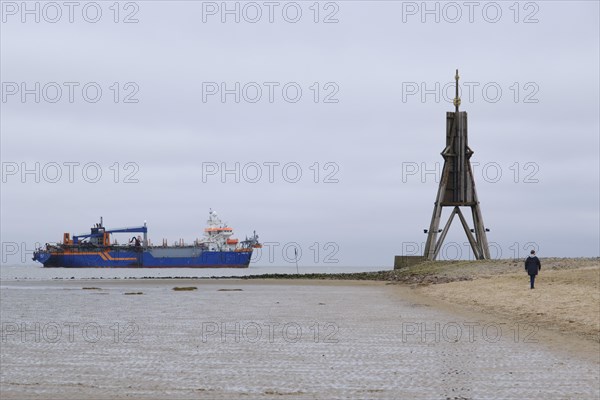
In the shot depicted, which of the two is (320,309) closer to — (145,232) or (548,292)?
(548,292)

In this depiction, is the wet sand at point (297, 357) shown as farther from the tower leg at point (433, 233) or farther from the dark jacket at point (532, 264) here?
the tower leg at point (433, 233)

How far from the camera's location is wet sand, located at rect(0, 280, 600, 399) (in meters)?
11.8

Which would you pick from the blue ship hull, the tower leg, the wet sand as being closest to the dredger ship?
the blue ship hull

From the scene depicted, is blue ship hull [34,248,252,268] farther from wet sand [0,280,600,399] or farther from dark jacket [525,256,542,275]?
dark jacket [525,256,542,275]

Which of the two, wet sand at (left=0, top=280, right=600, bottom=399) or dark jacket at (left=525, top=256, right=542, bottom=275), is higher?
dark jacket at (left=525, top=256, right=542, bottom=275)

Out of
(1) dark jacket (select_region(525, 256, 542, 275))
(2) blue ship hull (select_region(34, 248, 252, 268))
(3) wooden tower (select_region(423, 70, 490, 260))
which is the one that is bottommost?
(2) blue ship hull (select_region(34, 248, 252, 268))

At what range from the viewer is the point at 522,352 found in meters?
15.8

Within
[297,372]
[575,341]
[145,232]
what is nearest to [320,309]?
[575,341]

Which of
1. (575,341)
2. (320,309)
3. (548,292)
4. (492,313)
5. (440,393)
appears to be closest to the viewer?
(440,393)

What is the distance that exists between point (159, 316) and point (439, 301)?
12173mm

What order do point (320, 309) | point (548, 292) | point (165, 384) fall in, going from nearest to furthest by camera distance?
point (165, 384)
point (548, 292)
point (320, 309)

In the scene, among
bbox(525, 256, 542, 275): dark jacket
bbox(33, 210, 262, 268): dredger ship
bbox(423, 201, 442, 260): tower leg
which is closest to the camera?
bbox(525, 256, 542, 275): dark jacket

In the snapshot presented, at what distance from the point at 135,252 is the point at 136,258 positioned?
4.16 feet

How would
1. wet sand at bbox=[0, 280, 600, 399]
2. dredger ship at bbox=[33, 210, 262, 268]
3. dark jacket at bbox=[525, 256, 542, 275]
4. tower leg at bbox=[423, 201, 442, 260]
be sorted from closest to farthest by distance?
1. wet sand at bbox=[0, 280, 600, 399]
2. dark jacket at bbox=[525, 256, 542, 275]
3. tower leg at bbox=[423, 201, 442, 260]
4. dredger ship at bbox=[33, 210, 262, 268]
